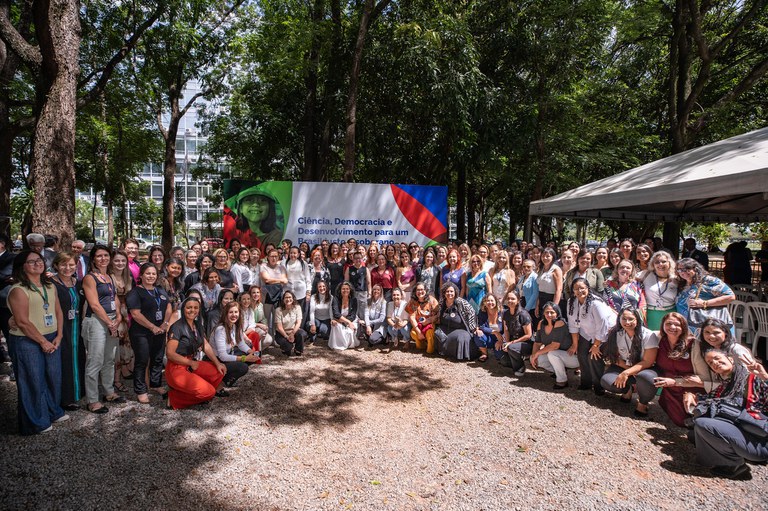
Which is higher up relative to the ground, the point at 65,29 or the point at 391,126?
the point at 391,126

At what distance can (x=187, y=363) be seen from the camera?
4660 millimetres

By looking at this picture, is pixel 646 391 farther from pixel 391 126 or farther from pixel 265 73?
pixel 265 73

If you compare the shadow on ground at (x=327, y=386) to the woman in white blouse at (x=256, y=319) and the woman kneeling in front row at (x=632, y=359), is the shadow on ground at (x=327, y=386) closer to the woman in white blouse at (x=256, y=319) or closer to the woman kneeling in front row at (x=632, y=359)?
the woman in white blouse at (x=256, y=319)

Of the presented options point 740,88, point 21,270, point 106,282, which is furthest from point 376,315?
point 740,88

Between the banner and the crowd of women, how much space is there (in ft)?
6.82

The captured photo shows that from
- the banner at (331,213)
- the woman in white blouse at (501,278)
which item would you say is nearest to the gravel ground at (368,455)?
the woman in white blouse at (501,278)

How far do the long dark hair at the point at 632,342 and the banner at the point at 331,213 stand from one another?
6.13 metres

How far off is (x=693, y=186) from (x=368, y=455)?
16.7 feet

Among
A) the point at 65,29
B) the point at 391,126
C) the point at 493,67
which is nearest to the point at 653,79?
the point at 493,67

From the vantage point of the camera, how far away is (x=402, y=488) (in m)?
3.38

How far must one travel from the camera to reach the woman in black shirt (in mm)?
4762

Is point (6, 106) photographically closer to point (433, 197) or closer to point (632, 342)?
point (433, 197)

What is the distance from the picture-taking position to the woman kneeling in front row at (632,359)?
4.51 m

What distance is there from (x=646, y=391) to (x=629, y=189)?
3359 mm
